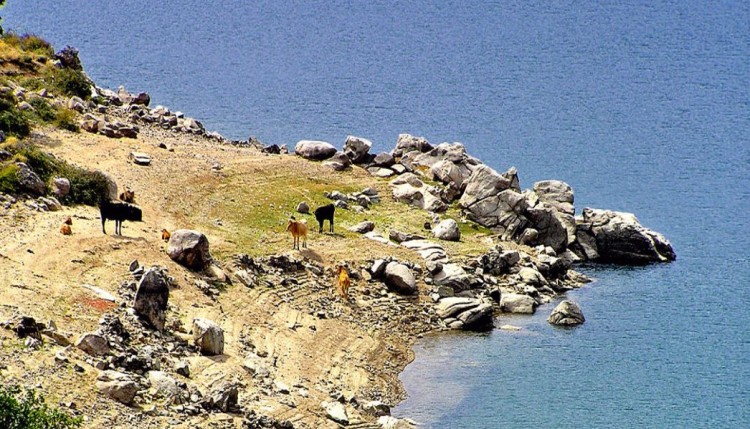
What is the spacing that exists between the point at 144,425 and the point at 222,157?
36.1m

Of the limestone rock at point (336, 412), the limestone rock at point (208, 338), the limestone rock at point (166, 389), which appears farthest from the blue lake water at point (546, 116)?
the limestone rock at point (166, 389)

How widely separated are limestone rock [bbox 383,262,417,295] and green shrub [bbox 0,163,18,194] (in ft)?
56.9

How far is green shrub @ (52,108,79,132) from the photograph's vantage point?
216 ft

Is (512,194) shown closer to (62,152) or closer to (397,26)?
(62,152)

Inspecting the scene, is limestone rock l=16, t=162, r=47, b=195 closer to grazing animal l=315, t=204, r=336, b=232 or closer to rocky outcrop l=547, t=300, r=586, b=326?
grazing animal l=315, t=204, r=336, b=232

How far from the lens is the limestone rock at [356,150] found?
7431cm

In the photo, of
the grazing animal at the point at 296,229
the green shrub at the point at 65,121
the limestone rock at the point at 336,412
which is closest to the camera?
the limestone rock at the point at 336,412

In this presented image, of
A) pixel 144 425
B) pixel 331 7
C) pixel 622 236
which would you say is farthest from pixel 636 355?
pixel 331 7

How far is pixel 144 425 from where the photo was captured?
117ft

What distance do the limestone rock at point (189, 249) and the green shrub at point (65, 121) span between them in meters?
17.6

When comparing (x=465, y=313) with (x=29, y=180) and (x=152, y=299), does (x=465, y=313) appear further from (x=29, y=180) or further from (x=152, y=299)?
(x=29, y=180)

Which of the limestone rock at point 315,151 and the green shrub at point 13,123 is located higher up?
the limestone rock at point 315,151

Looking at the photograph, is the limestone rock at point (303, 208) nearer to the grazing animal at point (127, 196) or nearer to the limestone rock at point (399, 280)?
the limestone rock at point (399, 280)

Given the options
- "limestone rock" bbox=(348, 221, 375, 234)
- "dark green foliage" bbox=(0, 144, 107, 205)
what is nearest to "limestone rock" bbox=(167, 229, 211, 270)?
"dark green foliage" bbox=(0, 144, 107, 205)
